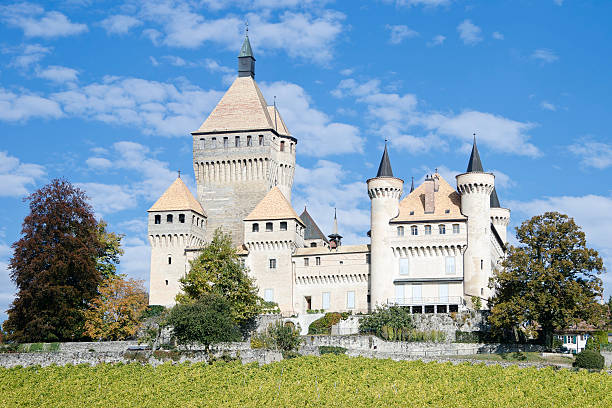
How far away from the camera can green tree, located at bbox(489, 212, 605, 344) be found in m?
55.8

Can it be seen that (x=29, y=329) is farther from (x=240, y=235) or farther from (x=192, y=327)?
(x=240, y=235)

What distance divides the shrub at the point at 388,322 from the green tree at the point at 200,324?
10.8 metres

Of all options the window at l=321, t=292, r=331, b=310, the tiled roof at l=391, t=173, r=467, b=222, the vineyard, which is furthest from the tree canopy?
the tiled roof at l=391, t=173, r=467, b=222

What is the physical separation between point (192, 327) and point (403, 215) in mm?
21644

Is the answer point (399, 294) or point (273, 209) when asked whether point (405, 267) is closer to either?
point (399, 294)

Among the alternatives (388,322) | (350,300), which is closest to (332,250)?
(350,300)

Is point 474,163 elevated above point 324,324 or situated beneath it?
elevated above

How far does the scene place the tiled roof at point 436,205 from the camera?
69.1 meters

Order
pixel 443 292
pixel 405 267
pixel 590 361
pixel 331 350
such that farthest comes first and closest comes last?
1. pixel 405 267
2. pixel 443 292
3. pixel 331 350
4. pixel 590 361

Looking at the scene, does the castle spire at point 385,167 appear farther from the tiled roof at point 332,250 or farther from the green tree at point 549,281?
the green tree at point 549,281

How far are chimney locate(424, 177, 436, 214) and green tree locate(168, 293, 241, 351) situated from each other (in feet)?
65.1

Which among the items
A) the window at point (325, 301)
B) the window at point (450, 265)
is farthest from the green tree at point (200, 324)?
the window at point (450, 265)

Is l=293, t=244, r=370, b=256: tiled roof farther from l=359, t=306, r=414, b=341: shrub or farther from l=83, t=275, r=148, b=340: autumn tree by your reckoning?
l=83, t=275, r=148, b=340: autumn tree

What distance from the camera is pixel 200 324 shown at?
56812 mm
